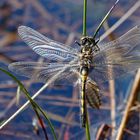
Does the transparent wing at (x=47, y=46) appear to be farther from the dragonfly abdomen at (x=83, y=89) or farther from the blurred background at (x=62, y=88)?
the blurred background at (x=62, y=88)

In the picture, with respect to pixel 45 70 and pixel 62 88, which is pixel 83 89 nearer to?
pixel 45 70

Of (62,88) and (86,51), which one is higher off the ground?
(86,51)

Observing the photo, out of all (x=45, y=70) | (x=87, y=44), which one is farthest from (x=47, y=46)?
(x=87, y=44)

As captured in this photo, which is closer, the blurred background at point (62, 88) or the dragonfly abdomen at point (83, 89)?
the dragonfly abdomen at point (83, 89)

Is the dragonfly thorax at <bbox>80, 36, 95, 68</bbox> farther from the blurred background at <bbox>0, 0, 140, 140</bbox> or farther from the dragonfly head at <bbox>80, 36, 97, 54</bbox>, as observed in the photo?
the blurred background at <bbox>0, 0, 140, 140</bbox>

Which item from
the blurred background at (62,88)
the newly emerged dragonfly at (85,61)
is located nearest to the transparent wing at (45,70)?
the newly emerged dragonfly at (85,61)
